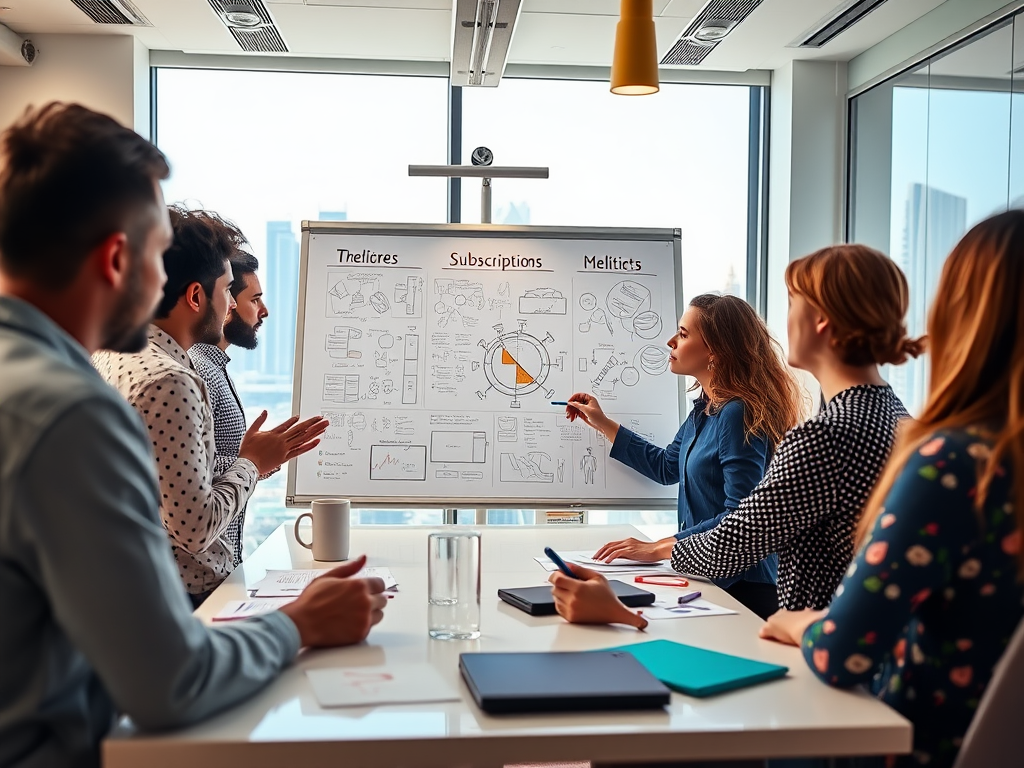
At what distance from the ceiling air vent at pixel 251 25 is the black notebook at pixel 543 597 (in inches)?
116

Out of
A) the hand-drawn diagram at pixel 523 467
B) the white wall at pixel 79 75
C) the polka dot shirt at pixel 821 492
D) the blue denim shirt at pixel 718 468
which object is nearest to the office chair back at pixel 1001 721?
the polka dot shirt at pixel 821 492

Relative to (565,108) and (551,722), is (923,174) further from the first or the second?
(551,722)

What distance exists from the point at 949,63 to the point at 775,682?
10.9 ft

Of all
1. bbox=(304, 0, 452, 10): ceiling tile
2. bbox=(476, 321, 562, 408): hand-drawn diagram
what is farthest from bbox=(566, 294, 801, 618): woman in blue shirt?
bbox=(304, 0, 452, 10): ceiling tile

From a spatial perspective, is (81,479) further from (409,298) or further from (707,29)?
(707,29)

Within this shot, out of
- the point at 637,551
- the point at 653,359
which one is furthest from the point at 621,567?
the point at 653,359

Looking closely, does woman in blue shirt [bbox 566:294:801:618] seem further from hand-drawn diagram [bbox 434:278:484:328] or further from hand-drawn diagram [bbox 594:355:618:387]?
hand-drawn diagram [bbox 434:278:484:328]

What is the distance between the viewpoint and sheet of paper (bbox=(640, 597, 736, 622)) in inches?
66.0

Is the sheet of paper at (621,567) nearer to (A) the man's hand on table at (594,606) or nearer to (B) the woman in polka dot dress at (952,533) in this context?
(A) the man's hand on table at (594,606)

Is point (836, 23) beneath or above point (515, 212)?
above

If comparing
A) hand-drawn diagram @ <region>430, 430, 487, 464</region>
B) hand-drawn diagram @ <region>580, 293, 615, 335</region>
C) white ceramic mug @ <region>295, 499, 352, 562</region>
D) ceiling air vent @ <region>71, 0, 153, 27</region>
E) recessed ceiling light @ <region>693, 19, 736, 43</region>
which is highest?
ceiling air vent @ <region>71, 0, 153, 27</region>

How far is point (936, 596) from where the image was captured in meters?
Result: 1.21

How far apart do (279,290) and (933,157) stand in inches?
118

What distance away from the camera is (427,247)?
11.2 feet
